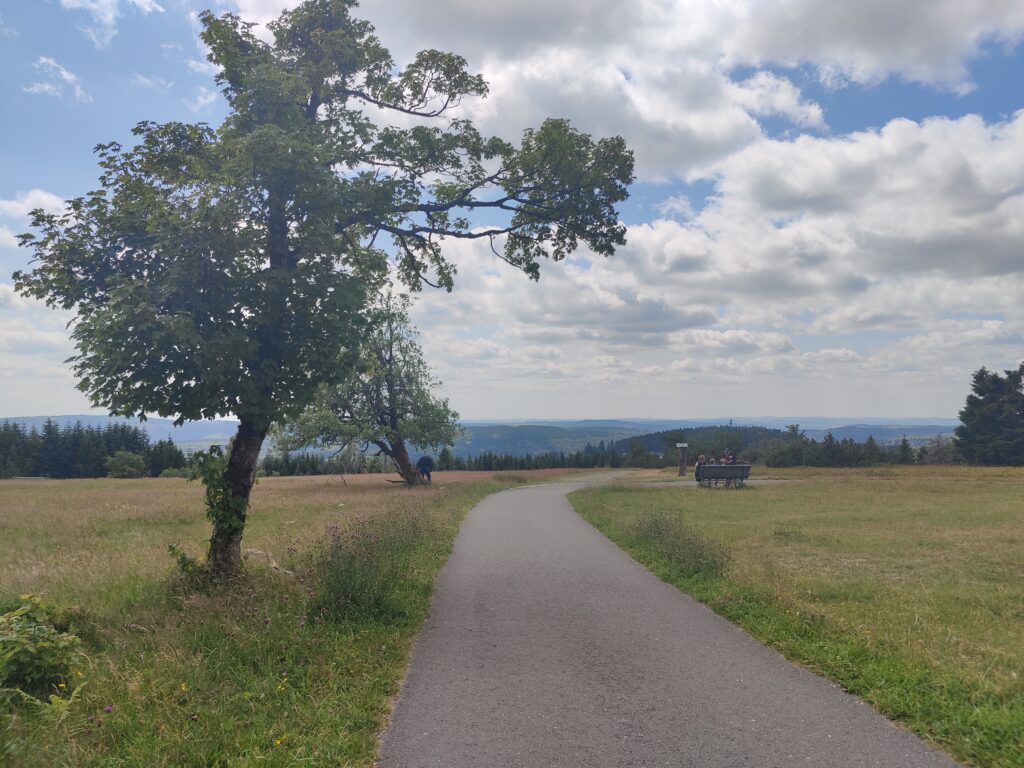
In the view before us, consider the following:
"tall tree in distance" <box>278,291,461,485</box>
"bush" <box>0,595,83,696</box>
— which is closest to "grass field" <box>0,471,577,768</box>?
"bush" <box>0,595,83,696</box>

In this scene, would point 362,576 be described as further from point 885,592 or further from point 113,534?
point 113,534

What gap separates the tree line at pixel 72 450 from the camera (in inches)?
2874

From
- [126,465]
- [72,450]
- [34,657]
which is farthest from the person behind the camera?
[72,450]

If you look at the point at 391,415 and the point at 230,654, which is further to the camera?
the point at 391,415

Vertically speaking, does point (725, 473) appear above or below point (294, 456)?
above

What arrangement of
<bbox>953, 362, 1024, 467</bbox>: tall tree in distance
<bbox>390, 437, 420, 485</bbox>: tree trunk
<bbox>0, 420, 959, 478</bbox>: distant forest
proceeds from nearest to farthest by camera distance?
1. <bbox>390, 437, 420, 485</bbox>: tree trunk
2. <bbox>0, 420, 959, 478</bbox>: distant forest
3. <bbox>953, 362, 1024, 467</bbox>: tall tree in distance

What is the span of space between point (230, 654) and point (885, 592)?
8218mm

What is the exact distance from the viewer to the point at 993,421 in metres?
74.1

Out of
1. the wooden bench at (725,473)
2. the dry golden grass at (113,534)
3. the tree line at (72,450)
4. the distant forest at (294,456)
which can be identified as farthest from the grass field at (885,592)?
the tree line at (72,450)

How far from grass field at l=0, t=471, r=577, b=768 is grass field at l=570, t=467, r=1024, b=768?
12.4 ft

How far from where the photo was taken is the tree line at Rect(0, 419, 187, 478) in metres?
73.0

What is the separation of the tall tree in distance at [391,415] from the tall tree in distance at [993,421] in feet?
222

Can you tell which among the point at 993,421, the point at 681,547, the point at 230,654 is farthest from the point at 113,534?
the point at 993,421

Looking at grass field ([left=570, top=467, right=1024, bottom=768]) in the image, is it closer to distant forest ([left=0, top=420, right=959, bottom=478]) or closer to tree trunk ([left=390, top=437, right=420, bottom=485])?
tree trunk ([left=390, top=437, right=420, bottom=485])
